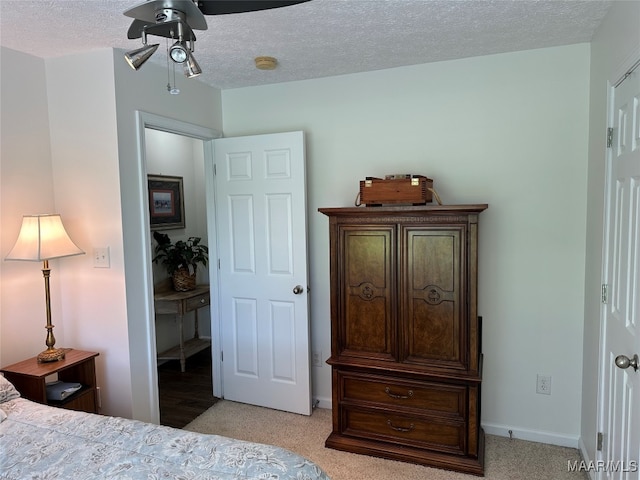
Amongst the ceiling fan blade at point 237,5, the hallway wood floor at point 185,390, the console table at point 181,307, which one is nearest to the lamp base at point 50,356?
the hallway wood floor at point 185,390

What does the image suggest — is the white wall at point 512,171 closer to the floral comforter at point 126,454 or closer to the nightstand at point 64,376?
the floral comforter at point 126,454

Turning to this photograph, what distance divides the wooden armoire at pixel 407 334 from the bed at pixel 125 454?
1.14 m

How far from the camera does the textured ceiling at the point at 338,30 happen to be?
198cm

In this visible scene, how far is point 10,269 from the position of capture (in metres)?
2.43

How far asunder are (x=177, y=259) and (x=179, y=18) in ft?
10.4

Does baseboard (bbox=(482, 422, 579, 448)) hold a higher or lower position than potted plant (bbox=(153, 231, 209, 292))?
lower

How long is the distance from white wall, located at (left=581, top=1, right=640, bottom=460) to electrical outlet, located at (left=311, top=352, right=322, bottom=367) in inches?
68.7

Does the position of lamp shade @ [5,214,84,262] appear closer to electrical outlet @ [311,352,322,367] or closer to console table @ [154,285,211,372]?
console table @ [154,285,211,372]

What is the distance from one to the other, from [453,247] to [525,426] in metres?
1.37

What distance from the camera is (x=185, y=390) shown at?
3.63 metres

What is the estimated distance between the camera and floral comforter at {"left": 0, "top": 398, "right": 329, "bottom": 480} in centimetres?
142

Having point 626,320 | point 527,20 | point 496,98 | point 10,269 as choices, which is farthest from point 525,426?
point 10,269

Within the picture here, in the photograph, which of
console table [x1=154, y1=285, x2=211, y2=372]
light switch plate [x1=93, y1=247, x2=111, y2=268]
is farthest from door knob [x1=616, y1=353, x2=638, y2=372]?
console table [x1=154, y1=285, x2=211, y2=372]

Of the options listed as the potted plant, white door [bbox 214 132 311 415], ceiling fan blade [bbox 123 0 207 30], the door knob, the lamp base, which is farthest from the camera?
the potted plant
